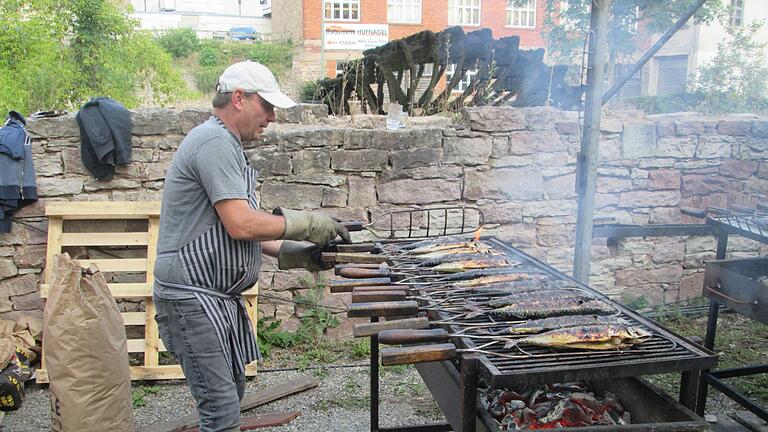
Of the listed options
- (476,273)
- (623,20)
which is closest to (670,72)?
(623,20)

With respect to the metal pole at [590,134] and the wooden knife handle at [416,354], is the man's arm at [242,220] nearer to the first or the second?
the wooden knife handle at [416,354]

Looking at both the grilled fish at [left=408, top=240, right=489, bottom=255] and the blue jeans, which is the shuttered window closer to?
the grilled fish at [left=408, top=240, right=489, bottom=255]

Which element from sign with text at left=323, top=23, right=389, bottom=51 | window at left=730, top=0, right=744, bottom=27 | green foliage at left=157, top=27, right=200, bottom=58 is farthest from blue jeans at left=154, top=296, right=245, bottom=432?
green foliage at left=157, top=27, right=200, bottom=58

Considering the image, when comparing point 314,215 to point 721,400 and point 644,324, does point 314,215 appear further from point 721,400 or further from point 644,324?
point 721,400

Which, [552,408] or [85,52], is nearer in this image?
[552,408]

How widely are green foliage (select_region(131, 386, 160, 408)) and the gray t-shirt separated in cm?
216

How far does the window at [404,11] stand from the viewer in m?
33.2

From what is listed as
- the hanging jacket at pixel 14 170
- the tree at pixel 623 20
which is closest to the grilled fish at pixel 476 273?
the hanging jacket at pixel 14 170

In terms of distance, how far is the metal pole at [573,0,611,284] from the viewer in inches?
163

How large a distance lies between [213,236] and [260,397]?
87.1 inches

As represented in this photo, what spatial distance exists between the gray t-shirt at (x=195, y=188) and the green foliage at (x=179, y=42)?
3286 cm

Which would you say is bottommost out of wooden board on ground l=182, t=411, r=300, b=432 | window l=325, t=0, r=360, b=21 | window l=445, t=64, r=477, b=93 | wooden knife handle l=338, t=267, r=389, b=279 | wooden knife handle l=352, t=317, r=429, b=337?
wooden board on ground l=182, t=411, r=300, b=432

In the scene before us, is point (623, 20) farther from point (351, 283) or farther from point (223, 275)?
point (223, 275)

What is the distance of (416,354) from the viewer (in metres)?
1.98
